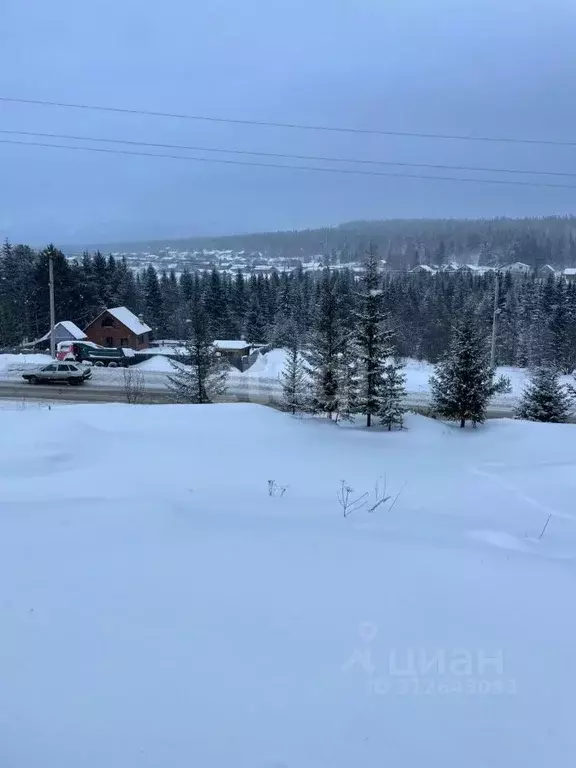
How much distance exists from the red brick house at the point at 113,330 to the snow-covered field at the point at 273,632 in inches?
1144

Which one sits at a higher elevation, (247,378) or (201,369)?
(201,369)

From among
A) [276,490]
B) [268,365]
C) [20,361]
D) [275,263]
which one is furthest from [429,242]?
[276,490]

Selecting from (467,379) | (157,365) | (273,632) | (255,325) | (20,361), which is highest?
(255,325)

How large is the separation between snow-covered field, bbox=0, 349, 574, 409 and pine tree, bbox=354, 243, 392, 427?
6.58m

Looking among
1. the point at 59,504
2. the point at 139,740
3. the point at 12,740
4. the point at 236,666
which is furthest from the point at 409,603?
the point at 59,504

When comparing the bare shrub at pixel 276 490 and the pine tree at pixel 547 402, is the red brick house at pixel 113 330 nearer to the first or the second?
the pine tree at pixel 547 402

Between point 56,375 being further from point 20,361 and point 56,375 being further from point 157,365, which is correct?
point 157,365

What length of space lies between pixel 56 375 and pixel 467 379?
55.9 feet

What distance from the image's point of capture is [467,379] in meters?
14.4

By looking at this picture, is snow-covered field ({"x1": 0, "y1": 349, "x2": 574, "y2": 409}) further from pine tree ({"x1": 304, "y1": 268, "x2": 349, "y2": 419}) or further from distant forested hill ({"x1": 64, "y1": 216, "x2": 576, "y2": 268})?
distant forested hill ({"x1": 64, "y1": 216, "x2": 576, "y2": 268})

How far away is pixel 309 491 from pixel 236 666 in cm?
372

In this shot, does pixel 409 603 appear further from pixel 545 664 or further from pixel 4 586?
pixel 4 586

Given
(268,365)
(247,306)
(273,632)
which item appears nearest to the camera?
(273,632)

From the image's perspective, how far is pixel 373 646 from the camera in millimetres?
2592
